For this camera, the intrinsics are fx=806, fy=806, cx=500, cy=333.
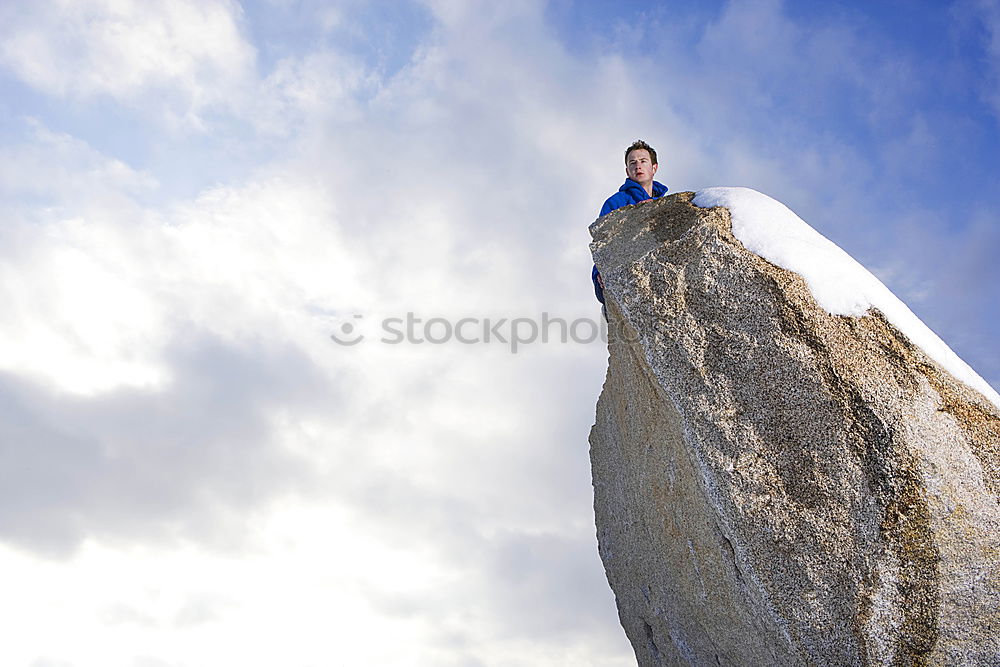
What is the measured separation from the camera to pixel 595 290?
25.5 feet

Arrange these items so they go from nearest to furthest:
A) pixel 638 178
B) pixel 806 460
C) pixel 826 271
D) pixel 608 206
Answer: pixel 806 460 → pixel 826 271 → pixel 608 206 → pixel 638 178

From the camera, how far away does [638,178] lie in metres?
8.10

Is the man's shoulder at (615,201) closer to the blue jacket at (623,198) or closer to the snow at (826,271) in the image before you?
the blue jacket at (623,198)

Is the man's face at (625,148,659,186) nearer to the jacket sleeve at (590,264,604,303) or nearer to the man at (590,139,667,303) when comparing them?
the man at (590,139,667,303)

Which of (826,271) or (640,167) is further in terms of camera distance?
(640,167)

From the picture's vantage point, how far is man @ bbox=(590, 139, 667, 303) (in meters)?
7.83

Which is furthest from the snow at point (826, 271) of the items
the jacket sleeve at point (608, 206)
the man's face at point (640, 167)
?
the man's face at point (640, 167)

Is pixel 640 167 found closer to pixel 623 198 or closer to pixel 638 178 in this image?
pixel 638 178

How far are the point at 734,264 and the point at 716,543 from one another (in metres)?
1.94

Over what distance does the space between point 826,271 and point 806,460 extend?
1.36 m

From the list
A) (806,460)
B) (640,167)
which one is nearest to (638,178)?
(640,167)

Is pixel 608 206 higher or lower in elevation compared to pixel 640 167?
lower

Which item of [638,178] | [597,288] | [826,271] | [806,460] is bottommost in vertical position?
[806,460]

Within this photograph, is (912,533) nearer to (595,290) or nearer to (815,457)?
(815,457)
